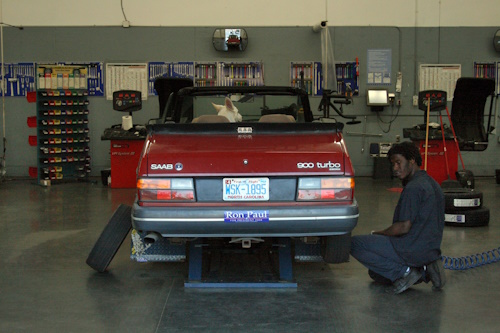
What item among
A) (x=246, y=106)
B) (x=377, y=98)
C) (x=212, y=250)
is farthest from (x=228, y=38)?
(x=212, y=250)

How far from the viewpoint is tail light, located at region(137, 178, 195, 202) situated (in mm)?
→ 4113

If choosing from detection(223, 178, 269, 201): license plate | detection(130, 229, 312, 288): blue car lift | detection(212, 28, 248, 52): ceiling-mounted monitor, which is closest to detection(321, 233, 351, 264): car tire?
detection(130, 229, 312, 288): blue car lift

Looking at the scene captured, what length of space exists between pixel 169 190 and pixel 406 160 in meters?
1.76

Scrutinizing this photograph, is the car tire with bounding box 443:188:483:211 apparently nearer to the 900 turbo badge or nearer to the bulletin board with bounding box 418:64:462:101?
the 900 turbo badge

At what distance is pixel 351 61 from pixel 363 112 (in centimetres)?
109

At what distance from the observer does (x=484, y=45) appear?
1305 cm

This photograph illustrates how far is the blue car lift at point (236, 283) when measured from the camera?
4594 millimetres

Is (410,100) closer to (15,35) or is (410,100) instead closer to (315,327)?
(15,35)

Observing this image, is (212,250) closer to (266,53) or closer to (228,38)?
(228,38)

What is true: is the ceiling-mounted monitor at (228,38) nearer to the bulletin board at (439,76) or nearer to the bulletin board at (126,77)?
the bulletin board at (126,77)

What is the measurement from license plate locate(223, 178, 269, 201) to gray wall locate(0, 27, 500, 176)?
29.5ft

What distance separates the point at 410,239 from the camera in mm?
4438

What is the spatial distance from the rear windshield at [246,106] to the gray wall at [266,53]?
7081 mm

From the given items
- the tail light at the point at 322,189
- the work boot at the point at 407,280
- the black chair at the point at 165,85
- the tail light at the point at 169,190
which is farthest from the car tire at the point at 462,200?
→ the black chair at the point at 165,85
